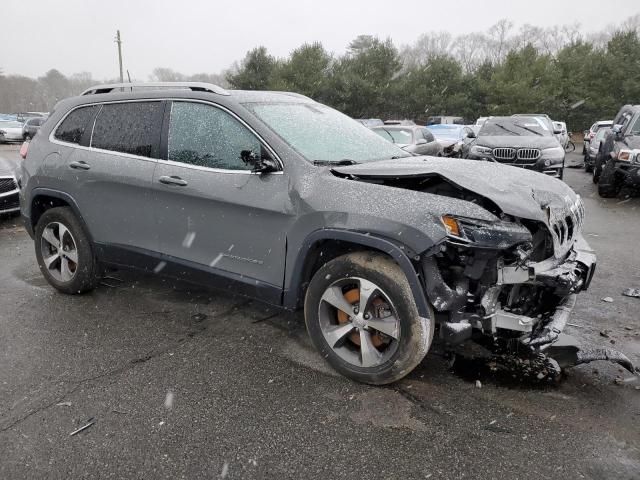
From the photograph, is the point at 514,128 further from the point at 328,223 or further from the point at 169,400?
the point at 169,400

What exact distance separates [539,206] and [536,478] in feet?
4.93

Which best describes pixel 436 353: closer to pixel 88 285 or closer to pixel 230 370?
pixel 230 370

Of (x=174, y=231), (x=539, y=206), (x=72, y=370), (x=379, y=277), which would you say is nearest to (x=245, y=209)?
(x=174, y=231)

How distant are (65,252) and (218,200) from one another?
1.99 metres

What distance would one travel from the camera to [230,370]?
3.36 m

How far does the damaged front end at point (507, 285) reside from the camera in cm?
275

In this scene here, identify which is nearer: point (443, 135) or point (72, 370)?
point (72, 370)

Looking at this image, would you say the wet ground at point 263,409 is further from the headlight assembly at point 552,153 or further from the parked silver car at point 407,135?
the parked silver car at point 407,135

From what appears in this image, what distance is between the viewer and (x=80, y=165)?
4262mm

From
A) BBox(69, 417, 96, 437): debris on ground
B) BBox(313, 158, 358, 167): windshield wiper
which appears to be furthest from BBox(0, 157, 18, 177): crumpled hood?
BBox(313, 158, 358, 167): windshield wiper

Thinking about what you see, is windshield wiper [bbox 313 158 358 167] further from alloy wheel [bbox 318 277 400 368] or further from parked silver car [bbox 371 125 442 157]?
parked silver car [bbox 371 125 442 157]

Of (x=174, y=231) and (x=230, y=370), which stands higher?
(x=174, y=231)

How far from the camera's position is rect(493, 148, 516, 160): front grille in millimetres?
11281


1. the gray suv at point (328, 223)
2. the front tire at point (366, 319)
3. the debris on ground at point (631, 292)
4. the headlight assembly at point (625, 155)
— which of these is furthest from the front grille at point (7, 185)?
the headlight assembly at point (625, 155)
